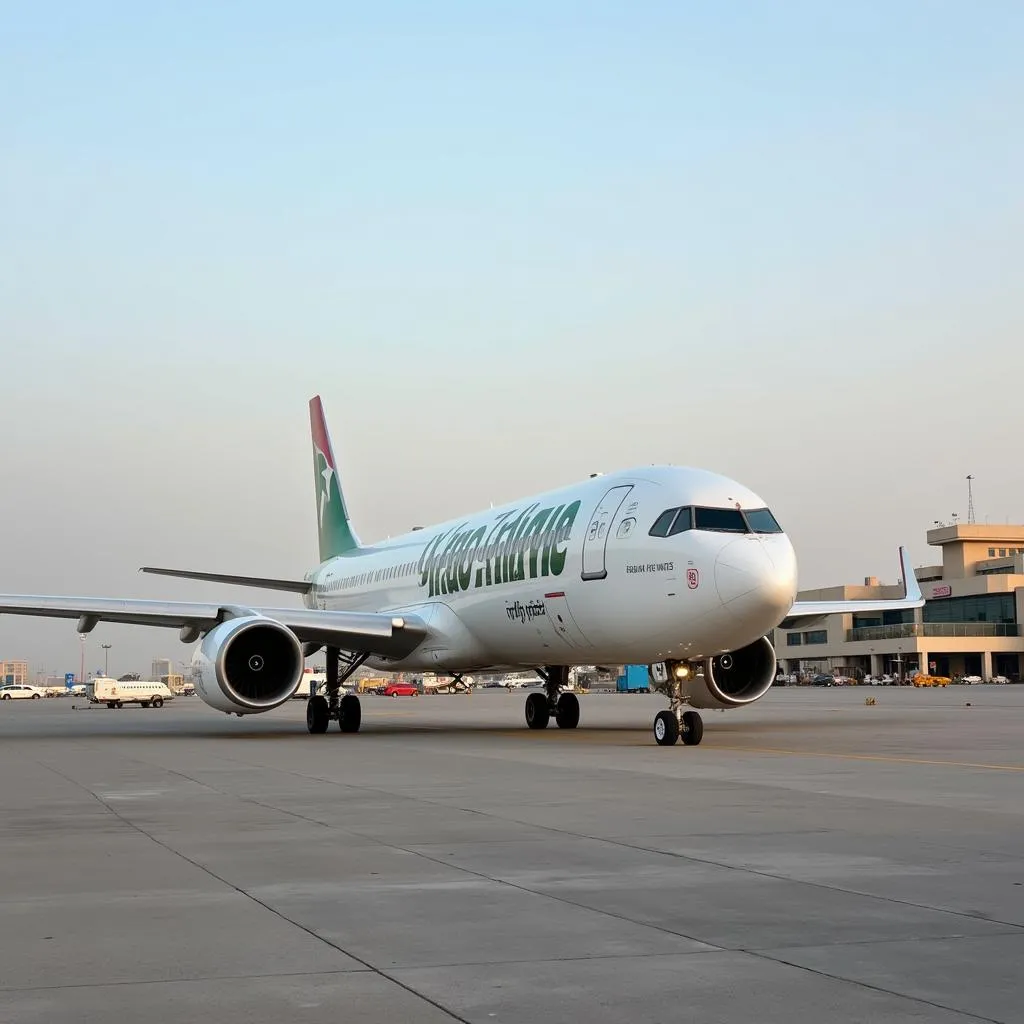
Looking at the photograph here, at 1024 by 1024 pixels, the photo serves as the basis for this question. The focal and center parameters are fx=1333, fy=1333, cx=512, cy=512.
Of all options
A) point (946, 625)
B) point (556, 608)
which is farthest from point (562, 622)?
point (946, 625)

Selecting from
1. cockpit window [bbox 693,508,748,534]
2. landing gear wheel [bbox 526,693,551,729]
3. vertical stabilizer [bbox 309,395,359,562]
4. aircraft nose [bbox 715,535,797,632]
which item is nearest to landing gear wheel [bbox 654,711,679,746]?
aircraft nose [bbox 715,535,797,632]

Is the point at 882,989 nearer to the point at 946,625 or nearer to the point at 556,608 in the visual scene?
the point at 556,608

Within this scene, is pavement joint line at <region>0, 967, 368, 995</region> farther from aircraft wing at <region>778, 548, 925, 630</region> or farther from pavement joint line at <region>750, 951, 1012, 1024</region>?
aircraft wing at <region>778, 548, 925, 630</region>

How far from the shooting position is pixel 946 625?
10575 centimetres

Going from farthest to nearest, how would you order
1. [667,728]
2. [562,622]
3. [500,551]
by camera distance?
[500,551], [562,622], [667,728]

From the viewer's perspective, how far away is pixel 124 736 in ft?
86.7

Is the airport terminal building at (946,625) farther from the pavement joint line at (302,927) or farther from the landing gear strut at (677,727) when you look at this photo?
the pavement joint line at (302,927)

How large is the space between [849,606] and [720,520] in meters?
12.2

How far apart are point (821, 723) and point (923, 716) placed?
4.65m

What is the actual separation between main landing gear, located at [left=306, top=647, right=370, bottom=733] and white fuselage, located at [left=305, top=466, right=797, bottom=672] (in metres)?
0.90

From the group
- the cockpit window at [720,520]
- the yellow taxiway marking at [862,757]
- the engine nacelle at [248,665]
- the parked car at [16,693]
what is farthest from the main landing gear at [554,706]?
the parked car at [16,693]

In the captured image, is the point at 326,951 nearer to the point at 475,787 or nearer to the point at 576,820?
the point at 576,820

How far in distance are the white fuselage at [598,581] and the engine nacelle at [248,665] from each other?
3642mm

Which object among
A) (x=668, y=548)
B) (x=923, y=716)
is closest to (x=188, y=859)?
(x=668, y=548)
